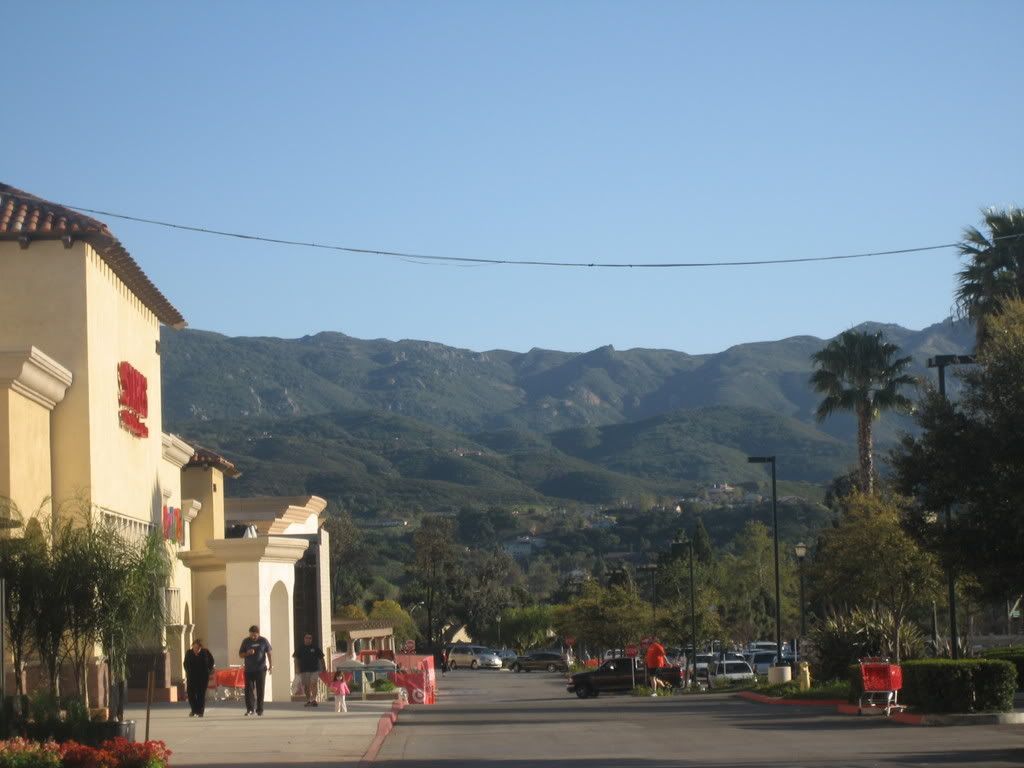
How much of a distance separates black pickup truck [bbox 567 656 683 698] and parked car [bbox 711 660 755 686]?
676cm

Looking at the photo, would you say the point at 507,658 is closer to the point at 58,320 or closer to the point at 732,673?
the point at 732,673

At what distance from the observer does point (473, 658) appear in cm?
10106

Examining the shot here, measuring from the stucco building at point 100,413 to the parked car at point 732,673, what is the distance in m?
21.5

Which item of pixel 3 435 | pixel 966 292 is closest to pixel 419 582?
pixel 966 292

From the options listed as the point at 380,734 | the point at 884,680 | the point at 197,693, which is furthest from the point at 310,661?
the point at 884,680

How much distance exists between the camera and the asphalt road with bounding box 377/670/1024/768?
18766 mm

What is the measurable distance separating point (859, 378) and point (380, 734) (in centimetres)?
3008

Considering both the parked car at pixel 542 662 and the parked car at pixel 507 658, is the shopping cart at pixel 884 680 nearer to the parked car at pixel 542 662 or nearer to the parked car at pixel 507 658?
the parked car at pixel 542 662

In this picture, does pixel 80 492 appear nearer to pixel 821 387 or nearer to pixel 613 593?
pixel 821 387

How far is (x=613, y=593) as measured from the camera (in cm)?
7206

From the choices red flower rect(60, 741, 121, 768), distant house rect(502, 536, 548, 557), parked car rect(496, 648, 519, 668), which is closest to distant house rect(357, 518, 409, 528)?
distant house rect(502, 536, 548, 557)

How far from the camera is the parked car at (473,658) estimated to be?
325 ft

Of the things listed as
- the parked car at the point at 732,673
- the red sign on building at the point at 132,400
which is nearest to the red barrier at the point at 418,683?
the red sign on building at the point at 132,400

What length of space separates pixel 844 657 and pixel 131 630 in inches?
825
